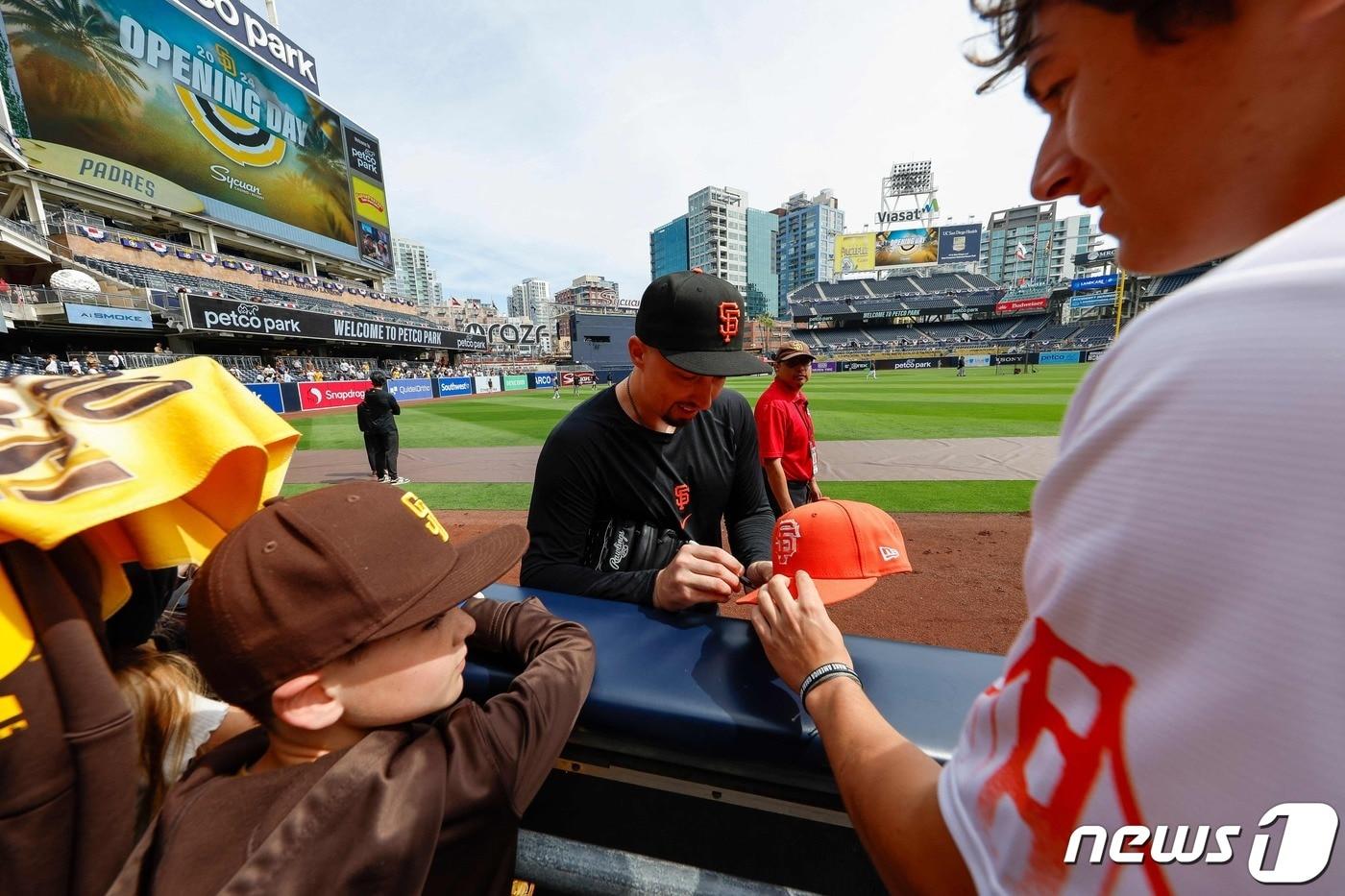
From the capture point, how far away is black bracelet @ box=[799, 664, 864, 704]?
933 millimetres

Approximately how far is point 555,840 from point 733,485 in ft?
4.67

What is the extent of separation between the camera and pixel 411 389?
94.9 feet

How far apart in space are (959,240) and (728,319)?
7225 cm

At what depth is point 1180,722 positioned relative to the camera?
40cm

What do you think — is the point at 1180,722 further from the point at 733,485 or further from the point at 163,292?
the point at 163,292

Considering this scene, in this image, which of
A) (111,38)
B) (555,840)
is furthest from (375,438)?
(111,38)

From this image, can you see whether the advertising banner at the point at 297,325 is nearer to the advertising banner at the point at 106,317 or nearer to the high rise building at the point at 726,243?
the advertising banner at the point at 106,317

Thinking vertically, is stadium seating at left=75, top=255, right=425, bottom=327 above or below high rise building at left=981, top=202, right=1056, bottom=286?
below

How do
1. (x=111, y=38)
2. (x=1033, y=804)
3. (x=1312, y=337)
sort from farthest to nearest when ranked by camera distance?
(x=111, y=38), (x=1033, y=804), (x=1312, y=337)

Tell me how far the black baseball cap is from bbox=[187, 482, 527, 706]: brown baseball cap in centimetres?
108

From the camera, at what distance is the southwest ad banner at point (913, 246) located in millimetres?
62000

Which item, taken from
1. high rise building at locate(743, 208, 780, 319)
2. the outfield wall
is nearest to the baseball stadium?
the outfield wall

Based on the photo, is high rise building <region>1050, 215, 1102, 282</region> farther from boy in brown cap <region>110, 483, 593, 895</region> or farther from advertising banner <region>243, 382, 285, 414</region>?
boy in brown cap <region>110, 483, 593, 895</region>

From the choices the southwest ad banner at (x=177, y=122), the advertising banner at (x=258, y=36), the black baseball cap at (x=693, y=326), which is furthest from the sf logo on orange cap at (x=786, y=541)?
the advertising banner at (x=258, y=36)
